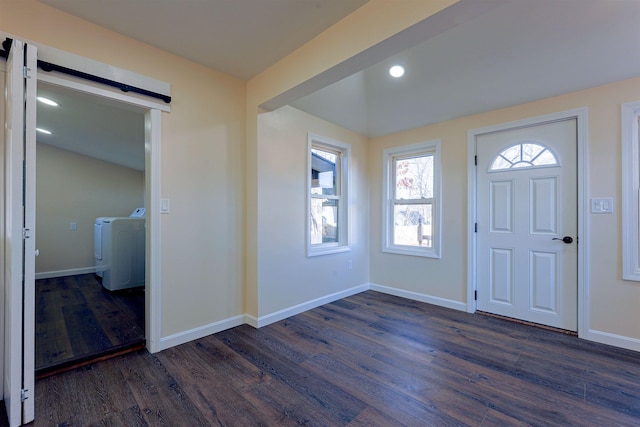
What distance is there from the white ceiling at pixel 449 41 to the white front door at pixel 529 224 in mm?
492

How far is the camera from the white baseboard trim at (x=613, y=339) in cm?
243

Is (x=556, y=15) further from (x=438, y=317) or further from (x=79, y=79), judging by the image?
(x=79, y=79)

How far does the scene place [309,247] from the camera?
3414 mm

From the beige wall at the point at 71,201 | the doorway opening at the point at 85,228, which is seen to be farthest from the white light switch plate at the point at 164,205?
the beige wall at the point at 71,201

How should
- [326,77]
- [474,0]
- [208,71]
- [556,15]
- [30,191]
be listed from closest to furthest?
[474,0] → [30,191] → [556,15] → [326,77] → [208,71]

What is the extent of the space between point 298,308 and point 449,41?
2994 millimetres

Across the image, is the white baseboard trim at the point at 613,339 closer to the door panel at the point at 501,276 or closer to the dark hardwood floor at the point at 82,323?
the door panel at the point at 501,276

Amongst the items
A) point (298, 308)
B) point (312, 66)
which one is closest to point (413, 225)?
point (298, 308)

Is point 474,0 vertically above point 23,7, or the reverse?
point 23,7

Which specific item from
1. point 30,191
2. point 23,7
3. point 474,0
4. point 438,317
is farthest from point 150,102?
point 438,317

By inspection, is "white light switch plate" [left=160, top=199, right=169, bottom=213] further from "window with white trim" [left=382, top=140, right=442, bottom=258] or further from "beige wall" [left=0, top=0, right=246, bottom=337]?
"window with white trim" [left=382, top=140, right=442, bottom=258]

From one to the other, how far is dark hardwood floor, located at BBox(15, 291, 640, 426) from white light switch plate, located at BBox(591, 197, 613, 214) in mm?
1203

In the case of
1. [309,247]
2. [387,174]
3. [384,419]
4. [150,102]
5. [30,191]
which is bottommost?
[384,419]

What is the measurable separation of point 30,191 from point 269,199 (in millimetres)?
1798
